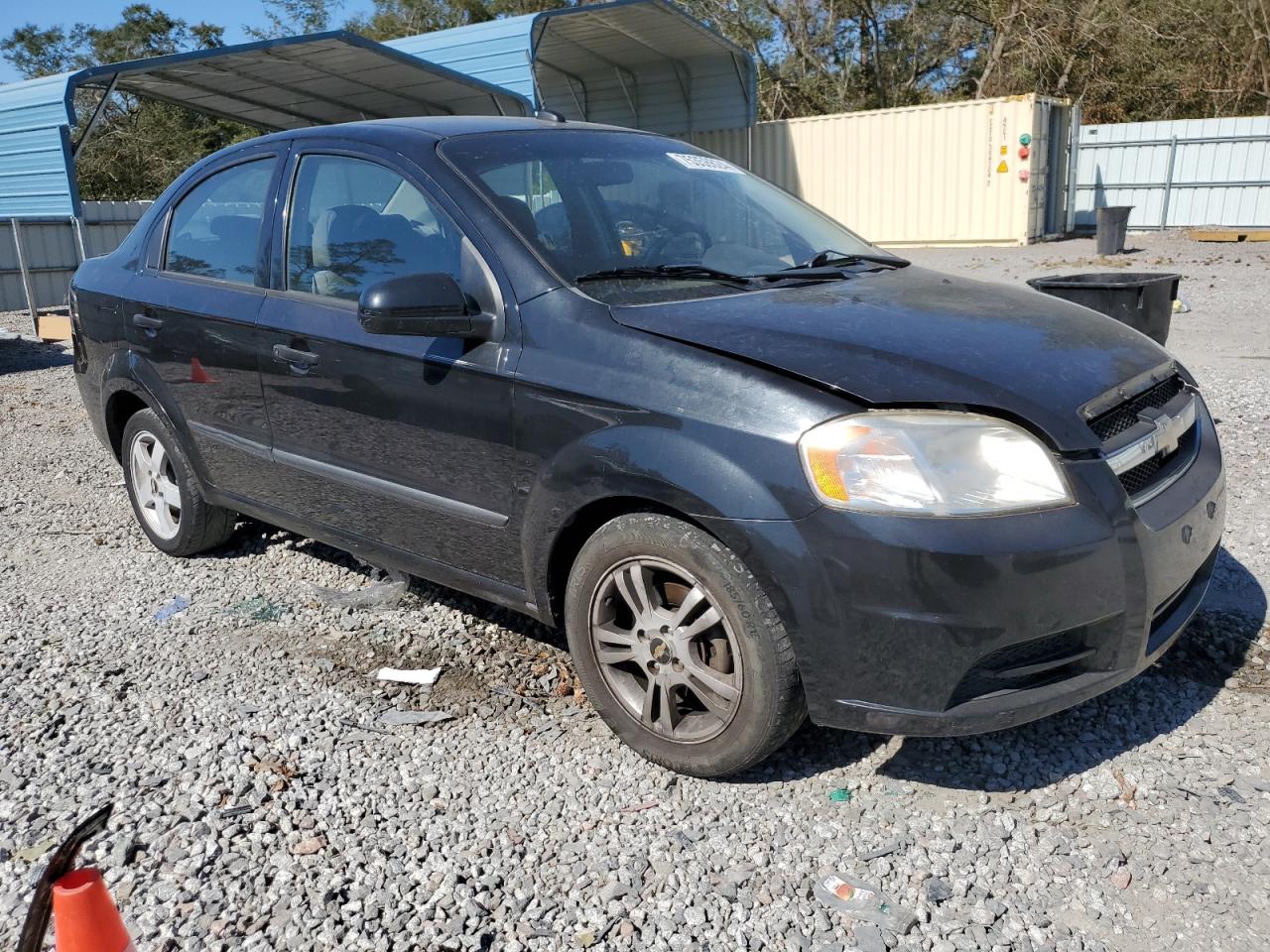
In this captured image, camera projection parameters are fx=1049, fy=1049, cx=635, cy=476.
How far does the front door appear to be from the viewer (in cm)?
323

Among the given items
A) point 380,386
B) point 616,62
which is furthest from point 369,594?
point 616,62

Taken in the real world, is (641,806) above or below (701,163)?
below

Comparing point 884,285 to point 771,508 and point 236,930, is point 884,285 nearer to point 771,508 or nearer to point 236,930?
point 771,508

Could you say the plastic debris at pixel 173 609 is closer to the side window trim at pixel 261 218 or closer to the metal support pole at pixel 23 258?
the side window trim at pixel 261 218

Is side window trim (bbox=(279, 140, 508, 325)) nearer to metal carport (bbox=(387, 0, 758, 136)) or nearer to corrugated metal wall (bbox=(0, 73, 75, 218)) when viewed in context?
corrugated metal wall (bbox=(0, 73, 75, 218))

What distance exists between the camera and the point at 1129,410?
287 centimetres

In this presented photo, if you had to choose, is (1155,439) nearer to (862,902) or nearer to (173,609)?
(862,902)

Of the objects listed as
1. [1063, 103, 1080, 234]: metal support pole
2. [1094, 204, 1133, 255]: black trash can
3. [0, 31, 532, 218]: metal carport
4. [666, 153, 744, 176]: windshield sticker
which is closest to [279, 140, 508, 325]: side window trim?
[666, 153, 744, 176]: windshield sticker

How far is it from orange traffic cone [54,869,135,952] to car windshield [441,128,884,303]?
1983 mm

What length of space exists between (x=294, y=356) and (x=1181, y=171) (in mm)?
24308

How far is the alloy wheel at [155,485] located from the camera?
4.82m

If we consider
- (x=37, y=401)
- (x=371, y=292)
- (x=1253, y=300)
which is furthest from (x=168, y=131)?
(x=371, y=292)

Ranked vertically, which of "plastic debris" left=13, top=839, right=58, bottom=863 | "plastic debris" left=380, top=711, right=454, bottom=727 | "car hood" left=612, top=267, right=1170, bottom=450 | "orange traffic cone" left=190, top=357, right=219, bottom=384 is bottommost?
"plastic debris" left=380, top=711, right=454, bottom=727

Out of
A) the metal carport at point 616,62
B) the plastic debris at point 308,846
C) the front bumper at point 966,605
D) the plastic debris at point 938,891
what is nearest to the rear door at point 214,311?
the plastic debris at point 308,846
